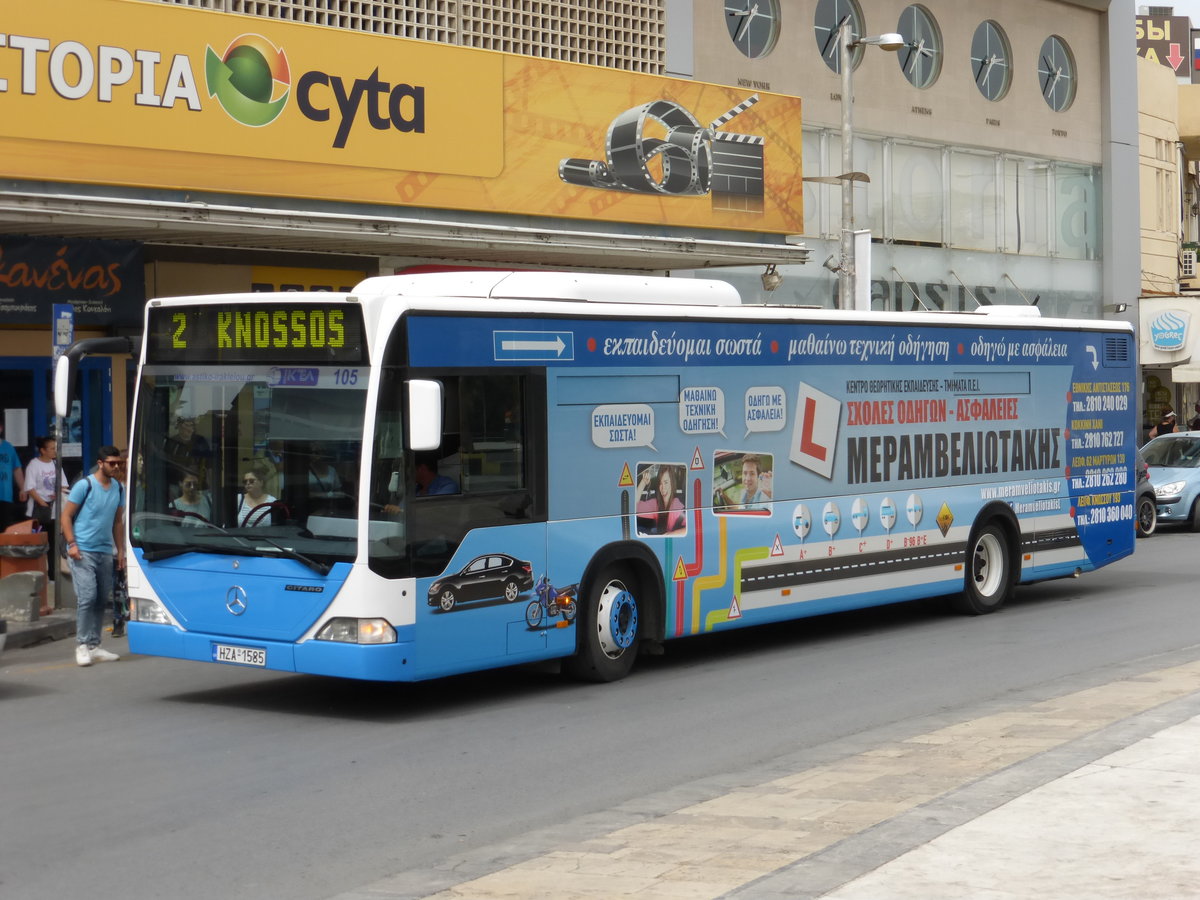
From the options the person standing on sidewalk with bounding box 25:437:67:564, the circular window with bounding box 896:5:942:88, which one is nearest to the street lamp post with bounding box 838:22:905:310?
the circular window with bounding box 896:5:942:88

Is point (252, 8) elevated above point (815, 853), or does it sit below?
above

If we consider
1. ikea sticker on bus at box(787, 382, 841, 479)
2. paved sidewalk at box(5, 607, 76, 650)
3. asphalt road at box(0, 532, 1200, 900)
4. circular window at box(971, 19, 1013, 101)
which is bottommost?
asphalt road at box(0, 532, 1200, 900)

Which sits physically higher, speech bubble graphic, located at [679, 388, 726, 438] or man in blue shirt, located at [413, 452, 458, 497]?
speech bubble graphic, located at [679, 388, 726, 438]

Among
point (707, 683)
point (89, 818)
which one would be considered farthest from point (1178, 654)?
point (89, 818)

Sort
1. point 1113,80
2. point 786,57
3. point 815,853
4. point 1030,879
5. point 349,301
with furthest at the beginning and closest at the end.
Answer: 1. point 1113,80
2. point 786,57
3. point 349,301
4. point 815,853
5. point 1030,879

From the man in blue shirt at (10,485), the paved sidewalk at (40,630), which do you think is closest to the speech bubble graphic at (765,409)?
the paved sidewalk at (40,630)

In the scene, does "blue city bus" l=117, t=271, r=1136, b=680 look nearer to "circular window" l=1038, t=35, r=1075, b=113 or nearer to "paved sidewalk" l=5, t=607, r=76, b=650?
"paved sidewalk" l=5, t=607, r=76, b=650

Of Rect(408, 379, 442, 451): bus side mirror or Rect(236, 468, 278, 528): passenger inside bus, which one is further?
Rect(236, 468, 278, 528): passenger inside bus

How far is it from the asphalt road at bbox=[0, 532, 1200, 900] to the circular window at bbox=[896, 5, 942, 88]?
1791 centimetres

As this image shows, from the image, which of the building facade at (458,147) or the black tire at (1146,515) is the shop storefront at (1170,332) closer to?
the building facade at (458,147)

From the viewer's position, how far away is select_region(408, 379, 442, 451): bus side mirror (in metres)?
9.73

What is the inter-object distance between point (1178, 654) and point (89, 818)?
8.65m

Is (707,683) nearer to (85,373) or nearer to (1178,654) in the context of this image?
(1178,654)

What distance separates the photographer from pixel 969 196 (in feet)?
106
